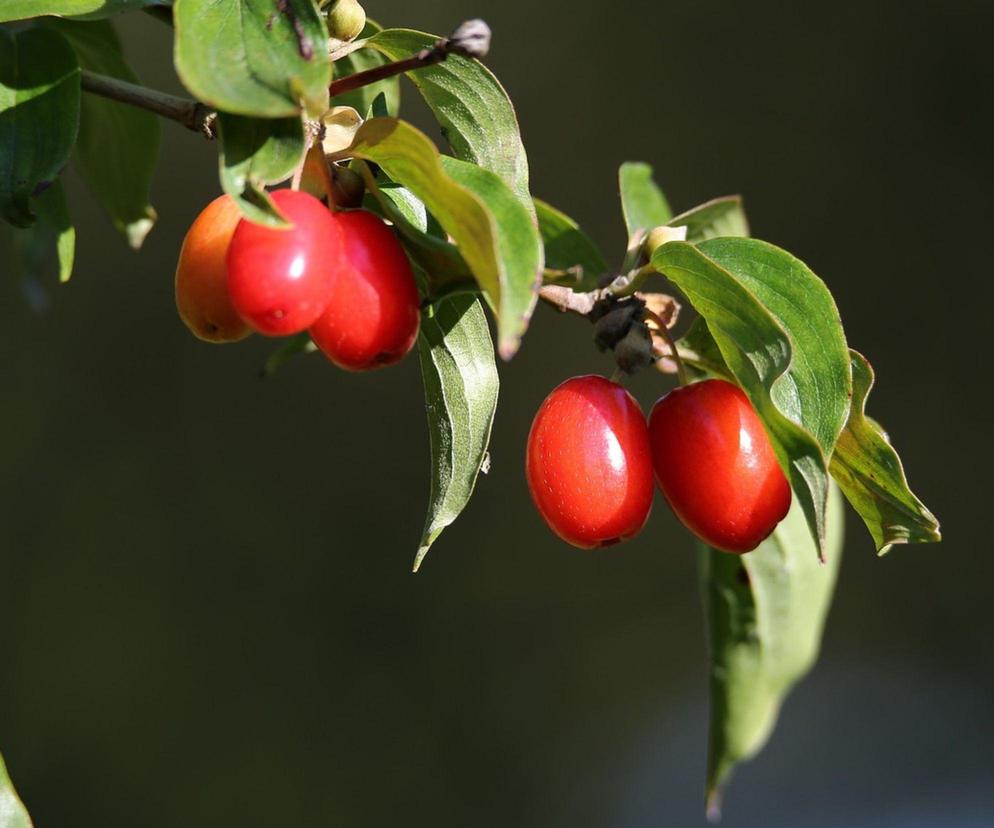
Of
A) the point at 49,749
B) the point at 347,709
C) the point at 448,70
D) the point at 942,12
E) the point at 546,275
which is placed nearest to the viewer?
the point at 448,70

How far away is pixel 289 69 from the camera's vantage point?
0.62 m

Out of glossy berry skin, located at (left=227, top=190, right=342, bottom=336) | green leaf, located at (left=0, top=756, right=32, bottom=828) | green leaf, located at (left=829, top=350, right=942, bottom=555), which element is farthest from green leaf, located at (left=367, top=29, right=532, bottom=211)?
green leaf, located at (left=0, top=756, right=32, bottom=828)

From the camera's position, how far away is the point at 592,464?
81cm

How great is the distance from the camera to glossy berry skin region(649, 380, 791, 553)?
81 centimetres

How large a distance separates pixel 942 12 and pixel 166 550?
9.66 ft

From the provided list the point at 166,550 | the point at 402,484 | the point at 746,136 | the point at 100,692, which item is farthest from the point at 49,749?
the point at 746,136

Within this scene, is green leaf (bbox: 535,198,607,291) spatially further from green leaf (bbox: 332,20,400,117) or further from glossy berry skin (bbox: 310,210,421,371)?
glossy berry skin (bbox: 310,210,421,371)

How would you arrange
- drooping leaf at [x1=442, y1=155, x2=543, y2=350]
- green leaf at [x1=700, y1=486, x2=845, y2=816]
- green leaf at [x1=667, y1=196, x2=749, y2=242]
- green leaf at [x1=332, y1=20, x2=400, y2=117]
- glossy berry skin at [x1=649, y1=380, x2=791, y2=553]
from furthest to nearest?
1. green leaf at [x1=700, y1=486, x2=845, y2=816]
2. green leaf at [x1=667, y1=196, x2=749, y2=242]
3. green leaf at [x1=332, y1=20, x2=400, y2=117]
4. glossy berry skin at [x1=649, y1=380, x2=791, y2=553]
5. drooping leaf at [x1=442, y1=155, x2=543, y2=350]

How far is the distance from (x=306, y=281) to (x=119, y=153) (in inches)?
19.8

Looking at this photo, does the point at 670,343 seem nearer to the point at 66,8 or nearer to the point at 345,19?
the point at 345,19

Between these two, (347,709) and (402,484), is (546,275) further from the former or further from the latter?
(347,709)

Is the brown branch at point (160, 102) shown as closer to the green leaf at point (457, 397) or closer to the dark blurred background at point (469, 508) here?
the green leaf at point (457, 397)

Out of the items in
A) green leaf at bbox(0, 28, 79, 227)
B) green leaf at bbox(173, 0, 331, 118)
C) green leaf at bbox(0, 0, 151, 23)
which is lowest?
green leaf at bbox(0, 28, 79, 227)

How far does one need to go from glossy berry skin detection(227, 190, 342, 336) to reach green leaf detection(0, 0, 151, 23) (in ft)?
0.65
